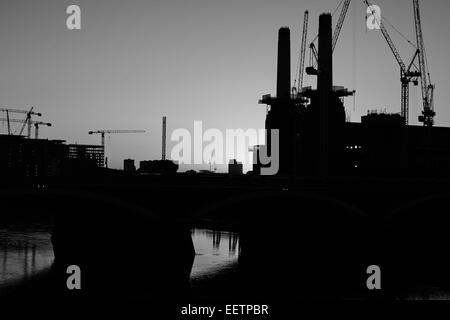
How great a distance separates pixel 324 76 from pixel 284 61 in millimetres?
A: 14189

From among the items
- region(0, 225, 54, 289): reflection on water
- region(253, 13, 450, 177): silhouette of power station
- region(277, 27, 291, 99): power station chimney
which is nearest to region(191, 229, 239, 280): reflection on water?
region(0, 225, 54, 289): reflection on water

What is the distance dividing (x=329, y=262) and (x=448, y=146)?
6860 centimetres

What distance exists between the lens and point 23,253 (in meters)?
64.6

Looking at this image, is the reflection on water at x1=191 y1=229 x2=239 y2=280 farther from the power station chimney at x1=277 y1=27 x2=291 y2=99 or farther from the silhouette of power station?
the power station chimney at x1=277 y1=27 x2=291 y2=99

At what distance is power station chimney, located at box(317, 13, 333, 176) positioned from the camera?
97125 millimetres

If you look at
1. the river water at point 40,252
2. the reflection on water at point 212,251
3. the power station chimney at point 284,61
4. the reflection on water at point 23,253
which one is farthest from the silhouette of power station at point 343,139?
the reflection on water at point 23,253

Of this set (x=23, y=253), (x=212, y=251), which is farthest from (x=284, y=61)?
(x=23, y=253)

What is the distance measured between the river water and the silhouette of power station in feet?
86.6

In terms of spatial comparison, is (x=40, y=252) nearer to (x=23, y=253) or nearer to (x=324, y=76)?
(x=23, y=253)

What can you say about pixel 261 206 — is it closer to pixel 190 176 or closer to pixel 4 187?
pixel 190 176

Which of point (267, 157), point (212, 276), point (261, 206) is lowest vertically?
point (212, 276)
